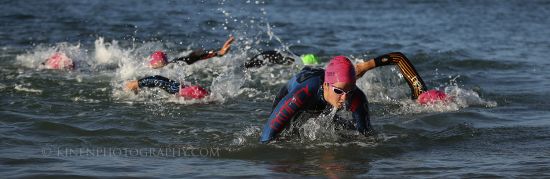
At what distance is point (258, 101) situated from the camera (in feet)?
35.7

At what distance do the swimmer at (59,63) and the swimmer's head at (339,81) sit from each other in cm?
796

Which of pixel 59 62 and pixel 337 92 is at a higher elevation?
pixel 59 62

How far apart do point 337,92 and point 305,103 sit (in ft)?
1.52

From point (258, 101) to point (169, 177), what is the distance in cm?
446

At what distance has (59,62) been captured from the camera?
13461mm

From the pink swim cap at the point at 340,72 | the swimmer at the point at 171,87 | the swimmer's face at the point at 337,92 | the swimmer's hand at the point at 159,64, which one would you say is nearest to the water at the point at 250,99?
the swimmer at the point at 171,87

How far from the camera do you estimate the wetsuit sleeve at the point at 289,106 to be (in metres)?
6.75

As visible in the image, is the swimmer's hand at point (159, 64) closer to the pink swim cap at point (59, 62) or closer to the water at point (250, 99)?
the water at point (250, 99)

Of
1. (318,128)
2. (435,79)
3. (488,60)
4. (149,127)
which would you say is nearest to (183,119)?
(149,127)

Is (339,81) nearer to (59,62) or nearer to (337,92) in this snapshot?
(337,92)

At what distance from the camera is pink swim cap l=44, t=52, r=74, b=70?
529 inches

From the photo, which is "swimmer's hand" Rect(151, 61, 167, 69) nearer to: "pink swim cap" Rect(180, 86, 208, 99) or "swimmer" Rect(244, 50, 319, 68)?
"swimmer" Rect(244, 50, 319, 68)

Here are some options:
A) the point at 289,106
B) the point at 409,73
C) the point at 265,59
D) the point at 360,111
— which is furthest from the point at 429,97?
the point at 289,106

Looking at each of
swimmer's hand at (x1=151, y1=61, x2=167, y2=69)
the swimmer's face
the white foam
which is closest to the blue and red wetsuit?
the swimmer's face
